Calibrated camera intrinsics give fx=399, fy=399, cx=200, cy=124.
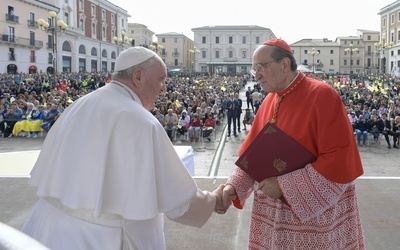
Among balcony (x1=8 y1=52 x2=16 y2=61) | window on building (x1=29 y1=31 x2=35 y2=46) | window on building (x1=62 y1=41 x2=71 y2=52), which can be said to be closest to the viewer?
balcony (x1=8 y1=52 x2=16 y2=61)

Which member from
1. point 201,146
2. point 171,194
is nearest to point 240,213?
point 171,194

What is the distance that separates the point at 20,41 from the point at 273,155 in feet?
152

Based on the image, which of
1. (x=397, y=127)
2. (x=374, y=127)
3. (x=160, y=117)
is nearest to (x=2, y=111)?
(x=160, y=117)

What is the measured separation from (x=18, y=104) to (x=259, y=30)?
79519 millimetres

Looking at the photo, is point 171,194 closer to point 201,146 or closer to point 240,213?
point 240,213

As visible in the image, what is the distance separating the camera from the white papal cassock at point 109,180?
207cm

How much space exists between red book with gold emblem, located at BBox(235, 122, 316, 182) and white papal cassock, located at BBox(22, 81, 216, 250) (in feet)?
1.62

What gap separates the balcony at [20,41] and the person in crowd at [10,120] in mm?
29059

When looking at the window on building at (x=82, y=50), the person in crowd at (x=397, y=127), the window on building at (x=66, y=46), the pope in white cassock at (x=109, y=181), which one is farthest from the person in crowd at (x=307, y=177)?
the window on building at (x=82, y=50)

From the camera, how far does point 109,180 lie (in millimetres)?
2135

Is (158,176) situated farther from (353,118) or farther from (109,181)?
(353,118)

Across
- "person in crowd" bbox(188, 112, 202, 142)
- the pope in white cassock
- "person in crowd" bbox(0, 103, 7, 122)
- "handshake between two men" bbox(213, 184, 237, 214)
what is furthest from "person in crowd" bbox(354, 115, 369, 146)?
"person in crowd" bbox(0, 103, 7, 122)

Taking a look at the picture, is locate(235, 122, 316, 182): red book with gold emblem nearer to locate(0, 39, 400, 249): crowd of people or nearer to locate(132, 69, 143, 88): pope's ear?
locate(0, 39, 400, 249): crowd of people

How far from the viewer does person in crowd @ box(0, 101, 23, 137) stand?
606 inches
